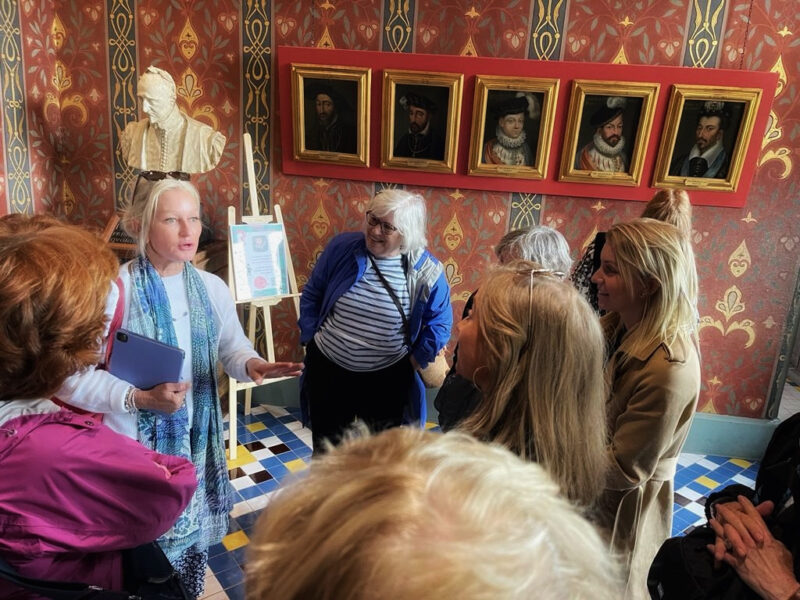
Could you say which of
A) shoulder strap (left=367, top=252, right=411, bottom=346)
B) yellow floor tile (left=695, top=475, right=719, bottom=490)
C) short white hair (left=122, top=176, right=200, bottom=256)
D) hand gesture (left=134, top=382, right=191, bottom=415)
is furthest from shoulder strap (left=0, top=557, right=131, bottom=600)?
yellow floor tile (left=695, top=475, right=719, bottom=490)

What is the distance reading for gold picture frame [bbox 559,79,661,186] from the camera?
10.9ft

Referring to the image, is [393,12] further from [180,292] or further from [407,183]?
[180,292]

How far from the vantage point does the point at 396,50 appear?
138 inches

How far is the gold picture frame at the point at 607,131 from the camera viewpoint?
10.9 feet

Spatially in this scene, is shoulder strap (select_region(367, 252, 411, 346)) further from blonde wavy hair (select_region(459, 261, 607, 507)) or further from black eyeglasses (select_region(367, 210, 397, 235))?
blonde wavy hair (select_region(459, 261, 607, 507))

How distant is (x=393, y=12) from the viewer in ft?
11.3

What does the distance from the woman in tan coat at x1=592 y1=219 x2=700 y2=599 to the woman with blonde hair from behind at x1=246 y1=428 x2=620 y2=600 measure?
3.51ft

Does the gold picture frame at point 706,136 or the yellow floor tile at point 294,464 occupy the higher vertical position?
the gold picture frame at point 706,136

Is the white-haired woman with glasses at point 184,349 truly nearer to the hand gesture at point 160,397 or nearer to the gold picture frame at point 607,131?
the hand gesture at point 160,397

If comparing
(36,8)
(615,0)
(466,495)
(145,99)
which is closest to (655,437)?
(466,495)

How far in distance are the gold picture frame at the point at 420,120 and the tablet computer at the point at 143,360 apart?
2.38m

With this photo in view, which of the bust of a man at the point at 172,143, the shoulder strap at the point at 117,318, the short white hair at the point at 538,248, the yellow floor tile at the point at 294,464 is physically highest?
the bust of a man at the point at 172,143

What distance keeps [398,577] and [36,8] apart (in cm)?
453

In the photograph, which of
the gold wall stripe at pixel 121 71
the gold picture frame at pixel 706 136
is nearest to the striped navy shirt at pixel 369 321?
the gold picture frame at pixel 706 136
